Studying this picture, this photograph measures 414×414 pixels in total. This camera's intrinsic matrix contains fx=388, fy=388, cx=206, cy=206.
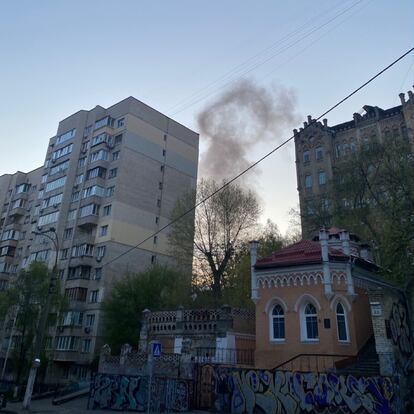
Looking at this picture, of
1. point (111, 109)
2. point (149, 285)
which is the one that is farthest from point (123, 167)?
point (149, 285)

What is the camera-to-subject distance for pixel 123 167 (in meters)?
47.5

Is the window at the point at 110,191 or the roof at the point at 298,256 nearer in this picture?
the roof at the point at 298,256

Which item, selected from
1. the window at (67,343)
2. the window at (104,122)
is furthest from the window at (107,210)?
the window at (67,343)

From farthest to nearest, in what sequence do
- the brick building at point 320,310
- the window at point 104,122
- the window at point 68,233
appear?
the window at point 104,122 → the window at point 68,233 → the brick building at point 320,310

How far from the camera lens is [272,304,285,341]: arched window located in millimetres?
21125

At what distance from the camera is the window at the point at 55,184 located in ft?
169

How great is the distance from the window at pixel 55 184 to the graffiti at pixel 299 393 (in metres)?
40.6

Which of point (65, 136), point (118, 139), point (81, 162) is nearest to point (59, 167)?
point (81, 162)

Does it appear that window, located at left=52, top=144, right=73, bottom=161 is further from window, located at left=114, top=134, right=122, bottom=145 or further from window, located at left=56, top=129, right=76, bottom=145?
window, located at left=114, top=134, right=122, bottom=145

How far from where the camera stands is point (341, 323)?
20109mm

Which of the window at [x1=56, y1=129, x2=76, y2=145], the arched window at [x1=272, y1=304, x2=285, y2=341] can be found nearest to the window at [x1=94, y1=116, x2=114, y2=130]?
the window at [x1=56, y1=129, x2=76, y2=145]

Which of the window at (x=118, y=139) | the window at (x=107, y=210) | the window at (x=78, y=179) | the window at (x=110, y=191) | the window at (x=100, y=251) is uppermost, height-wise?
the window at (x=118, y=139)

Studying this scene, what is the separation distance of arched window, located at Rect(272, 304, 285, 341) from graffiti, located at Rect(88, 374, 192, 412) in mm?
5637

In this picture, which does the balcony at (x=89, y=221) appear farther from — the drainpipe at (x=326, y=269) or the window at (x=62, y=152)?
the drainpipe at (x=326, y=269)
